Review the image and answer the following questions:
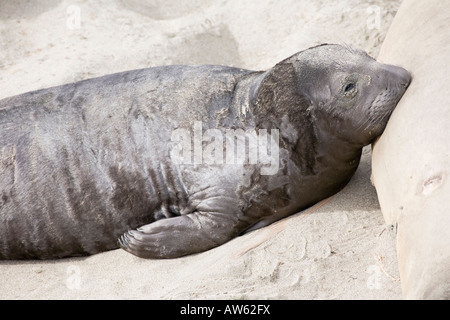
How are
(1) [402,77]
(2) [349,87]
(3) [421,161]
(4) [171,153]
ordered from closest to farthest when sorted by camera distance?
(3) [421,161], (1) [402,77], (2) [349,87], (4) [171,153]

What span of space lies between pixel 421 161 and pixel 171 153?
4.64 ft

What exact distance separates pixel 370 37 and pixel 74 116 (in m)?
2.25

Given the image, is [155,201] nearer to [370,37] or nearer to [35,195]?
[35,195]

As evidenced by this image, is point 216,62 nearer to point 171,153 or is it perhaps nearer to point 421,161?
point 171,153

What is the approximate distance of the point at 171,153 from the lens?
4172mm

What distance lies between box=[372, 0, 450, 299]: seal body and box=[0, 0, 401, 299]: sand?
0.73 ft

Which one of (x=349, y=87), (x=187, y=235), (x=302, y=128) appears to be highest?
(x=349, y=87)

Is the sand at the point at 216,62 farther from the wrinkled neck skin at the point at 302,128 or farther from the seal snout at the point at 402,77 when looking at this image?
the seal snout at the point at 402,77

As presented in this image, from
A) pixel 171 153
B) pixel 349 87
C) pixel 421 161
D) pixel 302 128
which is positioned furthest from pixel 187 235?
pixel 421 161

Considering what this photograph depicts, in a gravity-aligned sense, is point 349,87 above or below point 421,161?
above

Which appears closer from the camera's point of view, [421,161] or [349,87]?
[421,161]

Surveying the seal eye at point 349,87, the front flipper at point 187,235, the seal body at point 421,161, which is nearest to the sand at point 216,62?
the front flipper at point 187,235

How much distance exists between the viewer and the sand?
11.7ft
